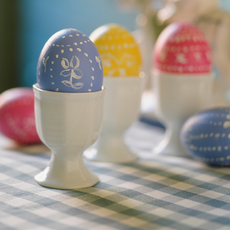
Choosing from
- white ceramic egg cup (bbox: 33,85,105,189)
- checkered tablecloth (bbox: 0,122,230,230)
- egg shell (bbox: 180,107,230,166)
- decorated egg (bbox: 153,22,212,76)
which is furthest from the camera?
decorated egg (bbox: 153,22,212,76)

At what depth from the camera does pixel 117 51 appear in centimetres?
96

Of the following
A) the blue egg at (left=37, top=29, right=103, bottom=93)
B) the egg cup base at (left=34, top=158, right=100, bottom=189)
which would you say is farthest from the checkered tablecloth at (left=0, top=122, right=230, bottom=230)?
the blue egg at (left=37, top=29, right=103, bottom=93)

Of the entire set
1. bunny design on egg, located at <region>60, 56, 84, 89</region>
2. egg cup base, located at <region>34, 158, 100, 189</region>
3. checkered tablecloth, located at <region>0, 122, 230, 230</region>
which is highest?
bunny design on egg, located at <region>60, 56, 84, 89</region>

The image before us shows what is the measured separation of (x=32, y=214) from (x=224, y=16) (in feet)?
3.11

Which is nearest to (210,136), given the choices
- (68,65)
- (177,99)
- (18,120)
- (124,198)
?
(177,99)

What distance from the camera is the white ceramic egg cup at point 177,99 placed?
1.04 meters

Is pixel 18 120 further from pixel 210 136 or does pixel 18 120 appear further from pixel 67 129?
pixel 210 136

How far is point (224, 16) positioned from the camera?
4.25ft

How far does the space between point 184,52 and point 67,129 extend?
413 millimetres

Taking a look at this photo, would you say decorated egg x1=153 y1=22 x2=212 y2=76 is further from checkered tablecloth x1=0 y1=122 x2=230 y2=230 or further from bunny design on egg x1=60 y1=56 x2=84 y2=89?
bunny design on egg x1=60 y1=56 x2=84 y2=89

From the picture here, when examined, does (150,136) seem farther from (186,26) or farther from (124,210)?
(124,210)

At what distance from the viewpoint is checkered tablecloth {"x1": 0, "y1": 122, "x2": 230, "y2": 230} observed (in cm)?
65

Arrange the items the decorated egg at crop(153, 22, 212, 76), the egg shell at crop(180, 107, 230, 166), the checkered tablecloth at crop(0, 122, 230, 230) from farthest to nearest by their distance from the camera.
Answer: the decorated egg at crop(153, 22, 212, 76) → the egg shell at crop(180, 107, 230, 166) → the checkered tablecloth at crop(0, 122, 230, 230)

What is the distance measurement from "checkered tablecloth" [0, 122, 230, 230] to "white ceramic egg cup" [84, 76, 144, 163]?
0.05m
